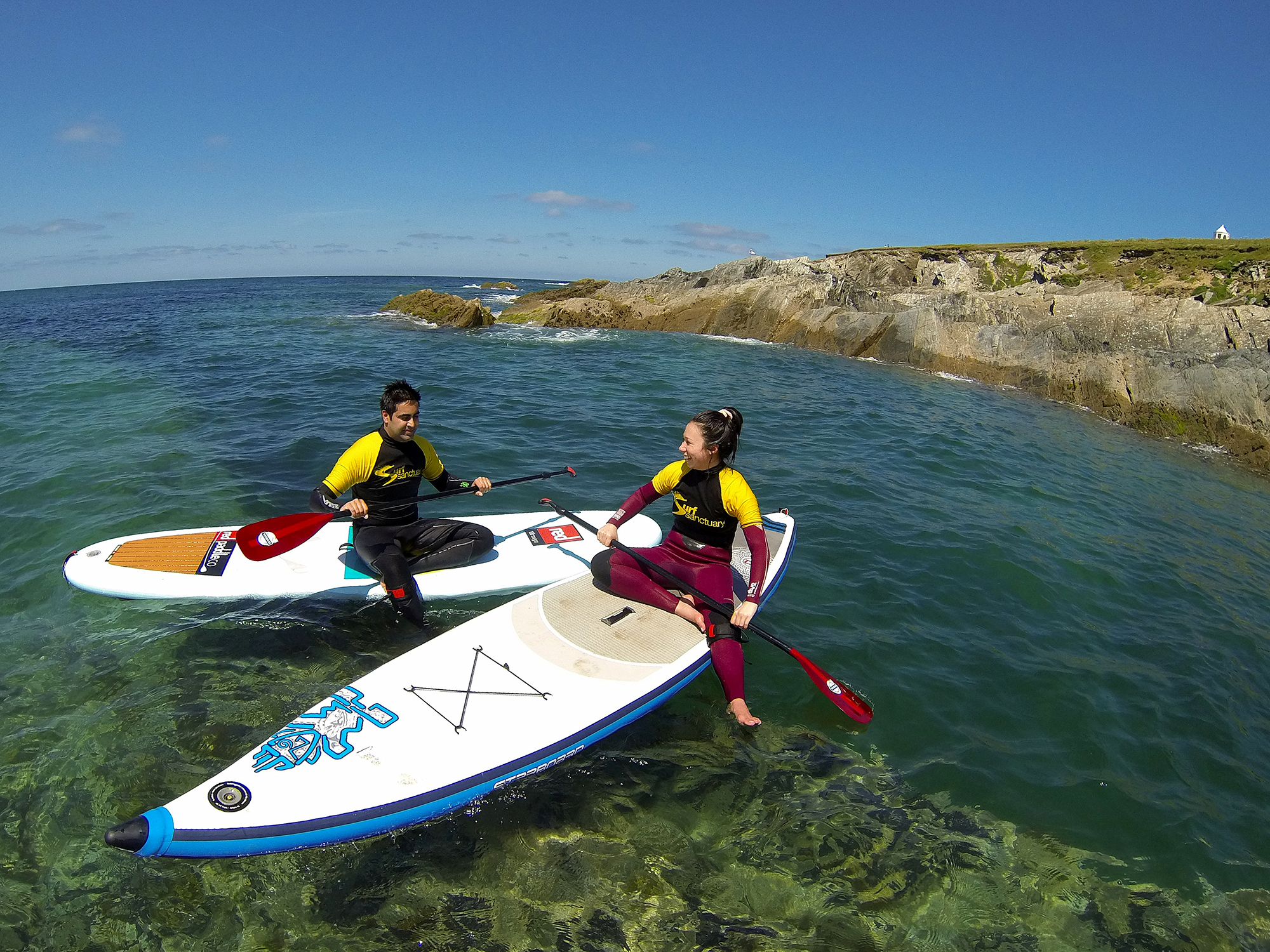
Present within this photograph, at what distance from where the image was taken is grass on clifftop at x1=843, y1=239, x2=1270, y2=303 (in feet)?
72.5

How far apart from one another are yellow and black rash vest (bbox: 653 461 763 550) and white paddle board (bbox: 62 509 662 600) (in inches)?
68.2

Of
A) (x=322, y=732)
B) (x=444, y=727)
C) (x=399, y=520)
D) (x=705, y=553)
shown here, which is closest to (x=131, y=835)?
(x=322, y=732)

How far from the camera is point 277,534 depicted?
6.03 m

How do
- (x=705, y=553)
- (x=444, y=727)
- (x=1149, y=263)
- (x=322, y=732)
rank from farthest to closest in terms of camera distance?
(x=1149, y=263), (x=705, y=553), (x=444, y=727), (x=322, y=732)

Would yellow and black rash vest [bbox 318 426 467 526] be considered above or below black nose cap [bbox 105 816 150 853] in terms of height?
above

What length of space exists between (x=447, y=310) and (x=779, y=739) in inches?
1216

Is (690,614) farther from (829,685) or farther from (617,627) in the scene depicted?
(829,685)

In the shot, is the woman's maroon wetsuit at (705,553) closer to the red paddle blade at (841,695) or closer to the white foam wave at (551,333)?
the red paddle blade at (841,695)

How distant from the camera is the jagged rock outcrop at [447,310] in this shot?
31078 mm

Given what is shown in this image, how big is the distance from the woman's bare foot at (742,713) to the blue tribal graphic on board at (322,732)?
97.0 inches

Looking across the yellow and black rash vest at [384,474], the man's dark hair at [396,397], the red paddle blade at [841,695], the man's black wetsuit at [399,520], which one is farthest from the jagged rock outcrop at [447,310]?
the red paddle blade at [841,695]

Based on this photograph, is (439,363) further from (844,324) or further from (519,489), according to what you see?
(844,324)

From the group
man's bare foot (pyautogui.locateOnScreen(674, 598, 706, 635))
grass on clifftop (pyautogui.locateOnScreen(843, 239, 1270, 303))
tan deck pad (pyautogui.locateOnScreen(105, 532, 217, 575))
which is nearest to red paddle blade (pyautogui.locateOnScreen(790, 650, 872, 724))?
man's bare foot (pyautogui.locateOnScreen(674, 598, 706, 635))

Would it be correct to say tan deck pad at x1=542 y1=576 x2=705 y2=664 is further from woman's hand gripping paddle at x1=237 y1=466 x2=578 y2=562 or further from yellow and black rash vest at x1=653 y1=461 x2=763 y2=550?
woman's hand gripping paddle at x1=237 y1=466 x2=578 y2=562
